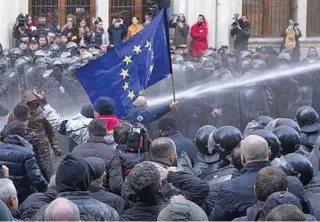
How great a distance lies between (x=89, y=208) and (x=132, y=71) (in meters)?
4.94

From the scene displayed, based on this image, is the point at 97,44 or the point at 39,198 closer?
the point at 39,198

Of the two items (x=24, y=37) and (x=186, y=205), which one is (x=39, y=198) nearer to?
(x=186, y=205)

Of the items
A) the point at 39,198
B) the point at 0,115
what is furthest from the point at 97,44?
the point at 39,198

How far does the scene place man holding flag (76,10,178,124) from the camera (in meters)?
11.4

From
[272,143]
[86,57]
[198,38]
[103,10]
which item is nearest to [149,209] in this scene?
[272,143]

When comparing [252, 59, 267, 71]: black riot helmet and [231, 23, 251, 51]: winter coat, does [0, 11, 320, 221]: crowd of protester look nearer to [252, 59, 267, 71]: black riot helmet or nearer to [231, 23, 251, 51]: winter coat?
[252, 59, 267, 71]: black riot helmet

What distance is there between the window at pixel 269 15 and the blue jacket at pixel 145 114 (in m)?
15.5

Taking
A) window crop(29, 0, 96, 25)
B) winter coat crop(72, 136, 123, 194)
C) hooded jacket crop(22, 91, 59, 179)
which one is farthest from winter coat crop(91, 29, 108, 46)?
winter coat crop(72, 136, 123, 194)

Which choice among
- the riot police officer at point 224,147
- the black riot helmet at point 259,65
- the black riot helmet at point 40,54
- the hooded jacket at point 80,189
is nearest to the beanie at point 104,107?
the riot police officer at point 224,147

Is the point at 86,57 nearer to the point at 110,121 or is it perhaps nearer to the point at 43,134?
the point at 43,134

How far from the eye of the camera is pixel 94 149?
8.98 m

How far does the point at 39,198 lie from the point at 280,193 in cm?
192

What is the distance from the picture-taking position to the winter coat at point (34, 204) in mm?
7291

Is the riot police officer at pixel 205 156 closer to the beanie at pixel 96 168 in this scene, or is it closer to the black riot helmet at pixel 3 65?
the beanie at pixel 96 168
